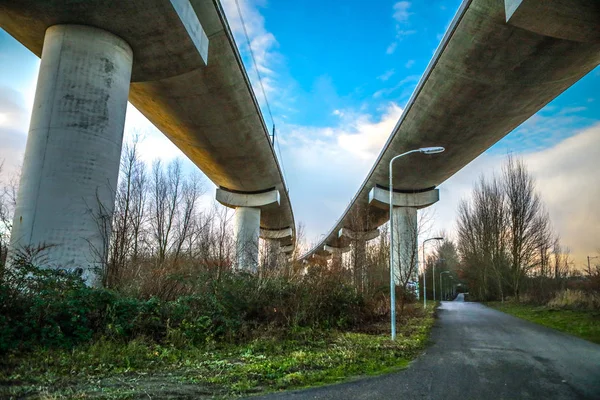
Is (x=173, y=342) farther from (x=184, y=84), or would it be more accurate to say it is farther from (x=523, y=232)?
(x=523, y=232)

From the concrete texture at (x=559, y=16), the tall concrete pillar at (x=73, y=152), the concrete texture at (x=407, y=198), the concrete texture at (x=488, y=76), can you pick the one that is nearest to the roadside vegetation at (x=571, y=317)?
the concrete texture at (x=559, y=16)

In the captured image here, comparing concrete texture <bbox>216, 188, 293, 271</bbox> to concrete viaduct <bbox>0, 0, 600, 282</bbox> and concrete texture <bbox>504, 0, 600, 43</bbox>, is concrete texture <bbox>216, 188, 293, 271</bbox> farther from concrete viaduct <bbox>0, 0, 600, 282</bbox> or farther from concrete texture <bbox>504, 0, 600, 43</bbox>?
concrete texture <bbox>504, 0, 600, 43</bbox>

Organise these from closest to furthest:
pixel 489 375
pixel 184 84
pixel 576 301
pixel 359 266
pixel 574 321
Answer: pixel 489 375
pixel 184 84
pixel 574 321
pixel 359 266
pixel 576 301

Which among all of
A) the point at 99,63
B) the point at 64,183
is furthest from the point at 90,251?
Answer: the point at 99,63

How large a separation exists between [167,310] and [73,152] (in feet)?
16.3

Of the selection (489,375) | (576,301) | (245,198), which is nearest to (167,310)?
(489,375)

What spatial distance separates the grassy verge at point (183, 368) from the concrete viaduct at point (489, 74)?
30.7 ft

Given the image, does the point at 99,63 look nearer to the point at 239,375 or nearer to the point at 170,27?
Answer: the point at 170,27

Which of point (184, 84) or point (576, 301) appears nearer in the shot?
point (184, 84)

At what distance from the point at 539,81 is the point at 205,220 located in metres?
19.5

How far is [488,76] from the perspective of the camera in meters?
16.0

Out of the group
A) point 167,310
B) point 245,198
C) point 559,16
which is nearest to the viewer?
point 167,310

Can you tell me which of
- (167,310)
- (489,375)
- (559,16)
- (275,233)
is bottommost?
(489,375)

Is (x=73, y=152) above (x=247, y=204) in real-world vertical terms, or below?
below
